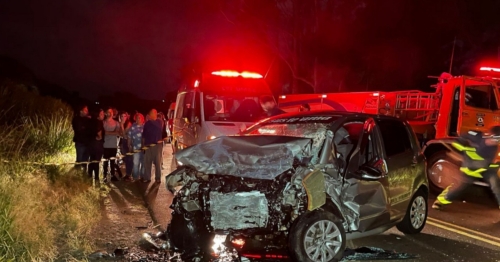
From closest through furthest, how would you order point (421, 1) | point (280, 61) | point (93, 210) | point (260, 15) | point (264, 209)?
point (264, 209) < point (93, 210) < point (421, 1) < point (260, 15) < point (280, 61)

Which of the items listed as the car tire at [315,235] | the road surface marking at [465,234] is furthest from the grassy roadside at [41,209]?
the road surface marking at [465,234]

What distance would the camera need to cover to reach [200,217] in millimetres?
5098

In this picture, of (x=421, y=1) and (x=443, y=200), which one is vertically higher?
(x=421, y=1)

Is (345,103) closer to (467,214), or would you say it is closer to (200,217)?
(467,214)

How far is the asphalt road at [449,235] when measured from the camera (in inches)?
222

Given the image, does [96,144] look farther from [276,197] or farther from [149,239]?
[276,197]

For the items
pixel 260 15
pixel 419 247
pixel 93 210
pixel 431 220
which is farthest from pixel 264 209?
pixel 260 15

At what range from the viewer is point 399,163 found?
596 centimetres

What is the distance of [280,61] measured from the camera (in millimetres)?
29609

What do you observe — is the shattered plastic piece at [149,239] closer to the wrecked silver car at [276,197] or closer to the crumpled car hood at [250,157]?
the wrecked silver car at [276,197]

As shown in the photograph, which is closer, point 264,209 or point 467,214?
point 264,209

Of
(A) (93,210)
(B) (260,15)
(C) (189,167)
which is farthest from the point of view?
(B) (260,15)

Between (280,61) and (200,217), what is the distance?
2523 centimetres

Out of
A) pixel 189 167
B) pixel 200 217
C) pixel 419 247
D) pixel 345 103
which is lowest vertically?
pixel 419 247
